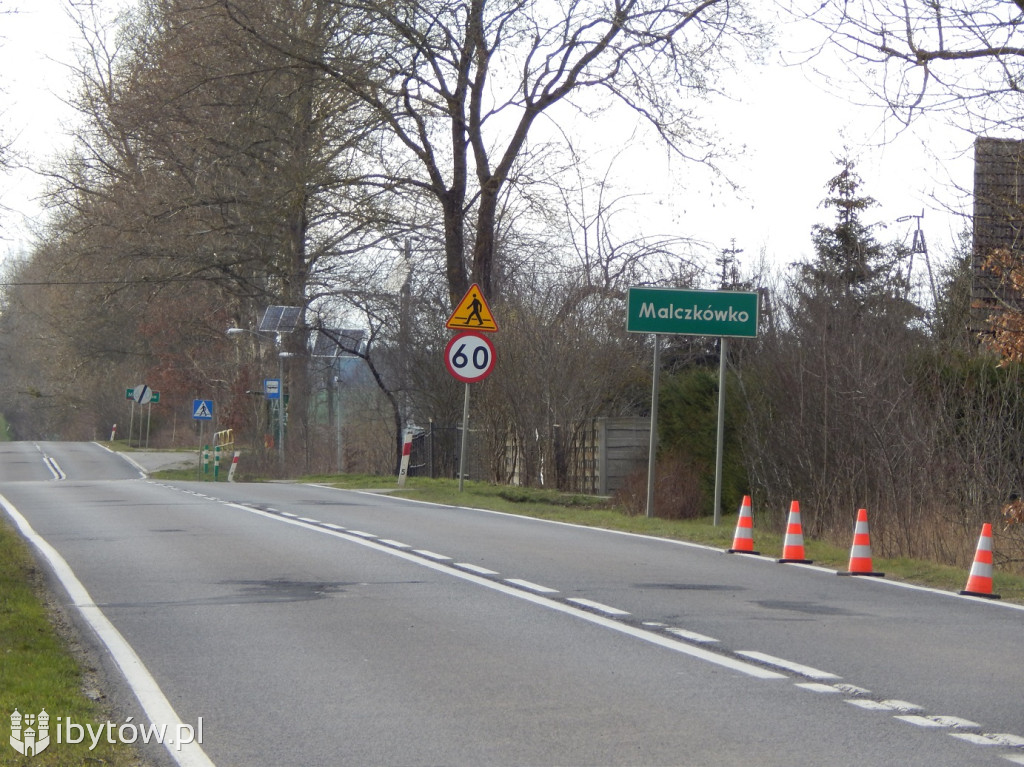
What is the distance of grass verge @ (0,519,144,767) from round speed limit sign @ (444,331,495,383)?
35.7 feet

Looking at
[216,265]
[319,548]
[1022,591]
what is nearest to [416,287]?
[216,265]

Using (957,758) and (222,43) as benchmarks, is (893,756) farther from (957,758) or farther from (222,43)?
(222,43)

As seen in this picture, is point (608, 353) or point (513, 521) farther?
point (608, 353)

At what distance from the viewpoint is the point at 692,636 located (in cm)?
807

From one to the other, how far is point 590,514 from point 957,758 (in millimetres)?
12790

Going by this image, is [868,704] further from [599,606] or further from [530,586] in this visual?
[530,586]

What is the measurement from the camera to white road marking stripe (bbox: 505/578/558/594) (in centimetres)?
995

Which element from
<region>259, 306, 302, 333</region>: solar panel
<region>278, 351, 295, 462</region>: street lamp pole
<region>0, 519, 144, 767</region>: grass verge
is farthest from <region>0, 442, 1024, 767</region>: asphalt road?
<region>278, 351, 295, 462</region>: street lamp pole

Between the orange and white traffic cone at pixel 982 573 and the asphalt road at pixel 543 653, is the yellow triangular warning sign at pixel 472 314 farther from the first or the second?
the orange and white traffic cone at pixel 982 573

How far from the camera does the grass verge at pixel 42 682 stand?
17.3ft

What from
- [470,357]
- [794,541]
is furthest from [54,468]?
[794,541]

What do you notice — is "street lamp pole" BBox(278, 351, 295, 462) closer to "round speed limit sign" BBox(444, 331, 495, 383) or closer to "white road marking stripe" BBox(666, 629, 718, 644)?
"round speed limit sign" BBox(444, 331, 495, 383)

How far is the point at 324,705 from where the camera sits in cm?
625

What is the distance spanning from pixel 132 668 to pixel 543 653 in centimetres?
231
